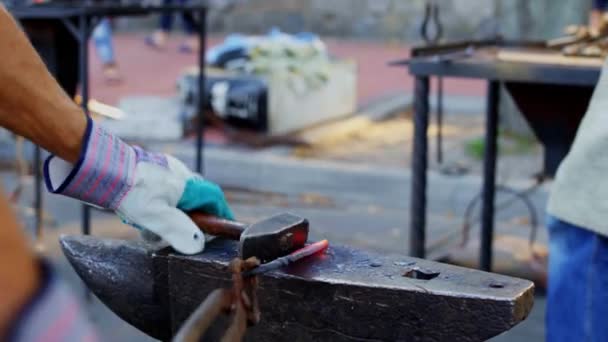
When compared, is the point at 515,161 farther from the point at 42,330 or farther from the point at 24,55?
the point at 42,330

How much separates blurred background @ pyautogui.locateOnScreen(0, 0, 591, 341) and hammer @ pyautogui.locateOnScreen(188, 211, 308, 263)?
235 centimetres

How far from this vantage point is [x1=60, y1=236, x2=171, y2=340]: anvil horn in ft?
6.54

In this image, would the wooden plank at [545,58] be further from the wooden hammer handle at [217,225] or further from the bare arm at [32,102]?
the bare arm at [32,102]

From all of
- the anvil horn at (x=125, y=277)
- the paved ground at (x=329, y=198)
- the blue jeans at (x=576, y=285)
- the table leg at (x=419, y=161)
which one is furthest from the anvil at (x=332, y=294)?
the paved ground at (x=329, y=198)

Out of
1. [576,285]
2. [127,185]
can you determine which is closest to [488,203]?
→ [576,285]

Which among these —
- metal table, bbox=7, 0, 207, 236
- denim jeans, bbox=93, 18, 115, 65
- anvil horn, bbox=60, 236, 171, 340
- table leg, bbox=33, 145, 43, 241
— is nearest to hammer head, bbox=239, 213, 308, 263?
anvil horn, bbox=60, 236, 171, 340

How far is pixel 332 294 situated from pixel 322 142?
19.3 ft

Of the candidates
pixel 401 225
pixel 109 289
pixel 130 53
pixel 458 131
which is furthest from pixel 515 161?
pixel 130 53

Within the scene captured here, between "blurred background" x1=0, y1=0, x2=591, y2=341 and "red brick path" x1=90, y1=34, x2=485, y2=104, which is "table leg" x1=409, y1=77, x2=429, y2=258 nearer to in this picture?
"blurred background" x1=0, y1=0, x2=591, y2=341

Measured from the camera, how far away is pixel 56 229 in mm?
5461

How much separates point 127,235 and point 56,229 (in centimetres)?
45

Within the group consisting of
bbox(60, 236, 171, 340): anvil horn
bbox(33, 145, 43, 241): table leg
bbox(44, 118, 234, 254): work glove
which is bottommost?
bbox(33, 145, 43, 241): table leg

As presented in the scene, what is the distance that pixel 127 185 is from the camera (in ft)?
6.29

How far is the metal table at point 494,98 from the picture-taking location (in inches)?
135
